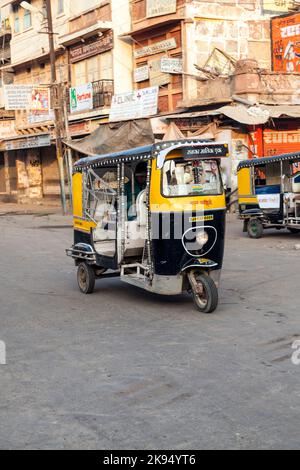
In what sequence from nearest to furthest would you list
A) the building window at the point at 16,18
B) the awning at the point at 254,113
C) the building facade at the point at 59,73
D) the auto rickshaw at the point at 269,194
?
1. the auto rickshaw at the point at 269,194
2. the awning at the point at 254,113
3. the building facade at the point at 59,73
4. the building window at the point at 16,18

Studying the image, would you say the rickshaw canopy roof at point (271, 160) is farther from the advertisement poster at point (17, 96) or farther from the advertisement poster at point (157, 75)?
the advertisement poster at point (17, 96)

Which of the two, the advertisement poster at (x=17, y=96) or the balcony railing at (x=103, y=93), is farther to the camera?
the balcony railing at (x=103, y=93)

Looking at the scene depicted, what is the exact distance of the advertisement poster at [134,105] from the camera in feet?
87.9

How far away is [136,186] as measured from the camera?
979 cm

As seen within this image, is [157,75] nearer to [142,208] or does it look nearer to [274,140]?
[274,140]

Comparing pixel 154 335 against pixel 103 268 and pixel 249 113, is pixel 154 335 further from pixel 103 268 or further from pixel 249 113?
pixel 249 113

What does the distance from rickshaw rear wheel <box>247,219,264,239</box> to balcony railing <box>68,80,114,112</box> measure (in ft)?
46.7

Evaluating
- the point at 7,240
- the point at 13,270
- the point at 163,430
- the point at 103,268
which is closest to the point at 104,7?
the point at 7,240

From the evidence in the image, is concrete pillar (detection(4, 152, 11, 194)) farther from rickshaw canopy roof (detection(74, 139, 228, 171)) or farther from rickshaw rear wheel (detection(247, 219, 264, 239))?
rickshaw canopy roof (detection(74, 139, 228, 171))

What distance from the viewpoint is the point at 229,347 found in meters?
6.80

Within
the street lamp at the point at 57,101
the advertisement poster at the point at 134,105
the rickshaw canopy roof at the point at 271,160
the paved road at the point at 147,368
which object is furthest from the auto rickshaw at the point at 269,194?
the street lamp at the point at 57,101

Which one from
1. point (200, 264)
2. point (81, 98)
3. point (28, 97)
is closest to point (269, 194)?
point (200, 264)

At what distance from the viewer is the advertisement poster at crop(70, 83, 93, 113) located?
31.1 meters
